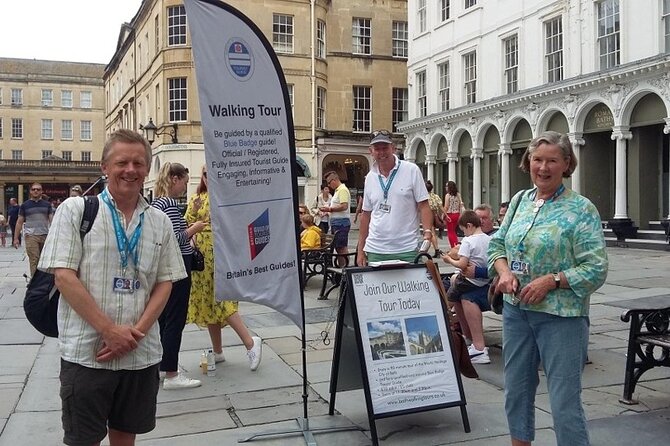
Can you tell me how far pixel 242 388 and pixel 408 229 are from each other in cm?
190

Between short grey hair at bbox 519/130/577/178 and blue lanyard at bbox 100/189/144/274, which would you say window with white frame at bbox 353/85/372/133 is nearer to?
short grey hair at bbox 519/130/577/178

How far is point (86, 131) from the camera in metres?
69.4

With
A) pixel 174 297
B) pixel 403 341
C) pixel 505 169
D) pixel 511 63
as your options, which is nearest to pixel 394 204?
pixel 403 341

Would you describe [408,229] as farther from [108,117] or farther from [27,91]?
[27,91]

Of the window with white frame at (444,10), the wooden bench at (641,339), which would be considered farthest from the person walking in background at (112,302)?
the window with white frame at (444,10)

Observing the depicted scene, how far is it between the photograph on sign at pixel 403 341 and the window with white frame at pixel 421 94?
24.9 meters

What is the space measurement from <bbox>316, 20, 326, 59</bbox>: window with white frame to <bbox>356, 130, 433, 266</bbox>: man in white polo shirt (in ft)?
89.6

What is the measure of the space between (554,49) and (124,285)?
20.1m

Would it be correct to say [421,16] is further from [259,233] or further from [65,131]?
[65,131]

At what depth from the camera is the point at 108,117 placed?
180ft

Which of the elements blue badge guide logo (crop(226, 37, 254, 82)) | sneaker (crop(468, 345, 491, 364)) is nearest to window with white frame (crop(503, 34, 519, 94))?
sneaker (crop(468, 345, 491, 364))

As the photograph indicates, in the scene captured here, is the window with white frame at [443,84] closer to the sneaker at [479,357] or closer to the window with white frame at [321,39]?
the window with white frame at [321,39]

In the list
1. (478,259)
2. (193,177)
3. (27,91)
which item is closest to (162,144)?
(193,177)

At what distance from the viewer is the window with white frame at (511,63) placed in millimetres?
22281
